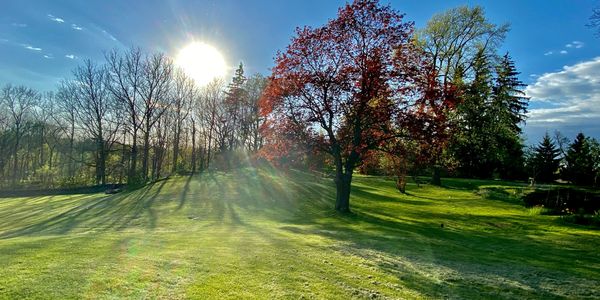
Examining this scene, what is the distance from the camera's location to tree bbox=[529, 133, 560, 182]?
5014 cm

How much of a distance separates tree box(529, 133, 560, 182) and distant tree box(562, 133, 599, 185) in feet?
4.87

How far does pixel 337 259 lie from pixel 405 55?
35.6 ft

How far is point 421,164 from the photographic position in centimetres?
1633

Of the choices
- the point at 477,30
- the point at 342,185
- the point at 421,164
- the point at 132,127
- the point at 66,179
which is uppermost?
the point at 477,30

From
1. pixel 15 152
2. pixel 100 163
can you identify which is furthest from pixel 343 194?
pixel 15 152

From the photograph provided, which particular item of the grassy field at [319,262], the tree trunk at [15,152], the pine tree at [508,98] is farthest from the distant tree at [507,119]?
the tree trunk at [15,152]

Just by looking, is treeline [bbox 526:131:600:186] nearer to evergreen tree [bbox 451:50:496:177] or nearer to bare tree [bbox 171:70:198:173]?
evergreen tree [bbox 451:50:496:177]

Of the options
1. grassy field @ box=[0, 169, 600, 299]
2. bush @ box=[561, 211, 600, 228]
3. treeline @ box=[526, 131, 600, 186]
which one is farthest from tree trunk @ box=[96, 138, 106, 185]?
treeline @ box=[526, 131, 600, 186]

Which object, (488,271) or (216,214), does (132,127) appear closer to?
(216,214)

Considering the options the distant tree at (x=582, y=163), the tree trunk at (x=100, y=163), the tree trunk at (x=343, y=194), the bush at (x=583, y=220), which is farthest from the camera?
the distant tree at (x=582, y=163)

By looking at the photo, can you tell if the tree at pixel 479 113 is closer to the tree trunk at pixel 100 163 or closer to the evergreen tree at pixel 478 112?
the evergreen tree at pixel 478 112

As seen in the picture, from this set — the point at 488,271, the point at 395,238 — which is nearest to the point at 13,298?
the point at 488,271

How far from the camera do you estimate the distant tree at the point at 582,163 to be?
46.3 m

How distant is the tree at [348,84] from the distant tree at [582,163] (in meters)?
44.6
